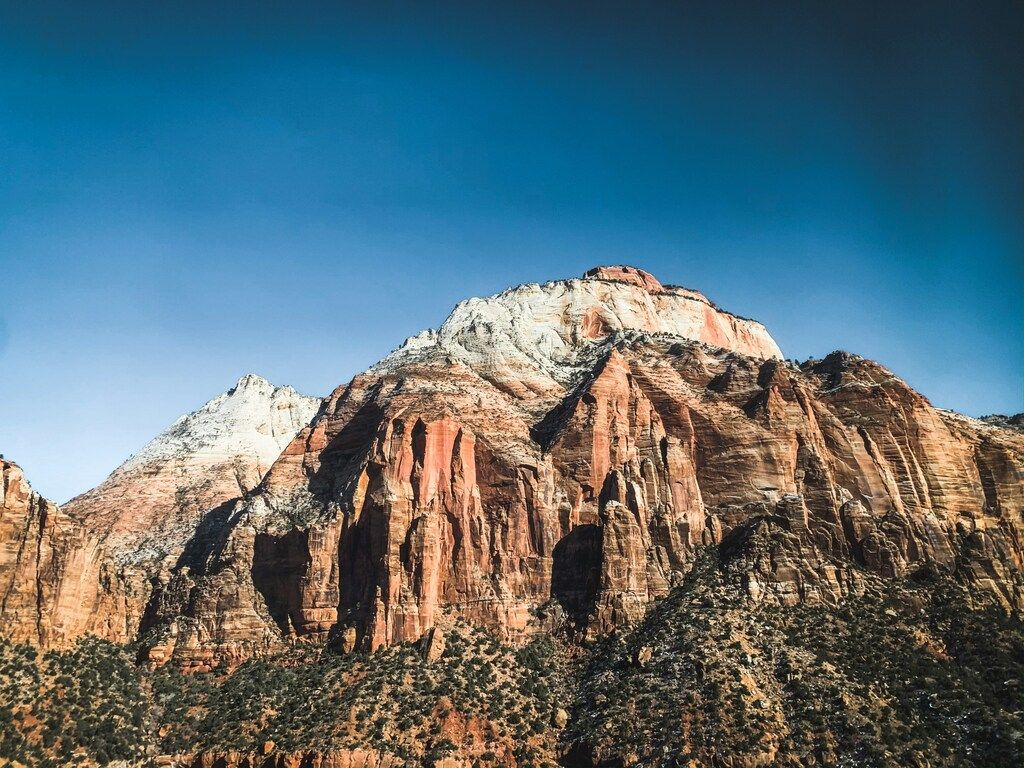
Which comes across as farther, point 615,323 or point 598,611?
point 615,323

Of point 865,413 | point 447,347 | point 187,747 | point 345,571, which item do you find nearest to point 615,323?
point 447,347

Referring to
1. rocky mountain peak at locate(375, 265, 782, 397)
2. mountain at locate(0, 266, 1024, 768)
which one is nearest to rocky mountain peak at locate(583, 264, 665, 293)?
rocky mountain peak at locate(375, 265, 782, 397)

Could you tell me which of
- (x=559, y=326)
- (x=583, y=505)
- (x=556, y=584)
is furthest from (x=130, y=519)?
(x=559, y=326)

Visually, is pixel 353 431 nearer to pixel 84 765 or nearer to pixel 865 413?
pixel 84 765

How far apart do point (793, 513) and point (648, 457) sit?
1632cm

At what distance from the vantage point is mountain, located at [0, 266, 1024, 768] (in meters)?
67.3

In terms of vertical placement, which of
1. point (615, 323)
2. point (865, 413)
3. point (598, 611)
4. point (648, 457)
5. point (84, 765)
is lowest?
point (84, 765)

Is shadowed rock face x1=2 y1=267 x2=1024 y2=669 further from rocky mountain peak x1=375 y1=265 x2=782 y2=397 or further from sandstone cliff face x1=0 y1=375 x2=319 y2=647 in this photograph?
rocky mountain peak x1=375 y1=265 x2=782 y2=397

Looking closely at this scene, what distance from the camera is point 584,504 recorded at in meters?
90.1

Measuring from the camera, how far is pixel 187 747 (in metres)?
71.1

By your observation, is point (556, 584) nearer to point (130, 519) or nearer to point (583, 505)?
point (583, 505)

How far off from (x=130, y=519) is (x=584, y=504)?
203ft

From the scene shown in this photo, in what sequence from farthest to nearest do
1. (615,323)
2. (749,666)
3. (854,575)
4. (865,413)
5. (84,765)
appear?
(615,323) → (865,413) → (854,575) → (749,666) → (84,765)

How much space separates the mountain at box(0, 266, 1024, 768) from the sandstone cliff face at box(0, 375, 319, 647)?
40cm
